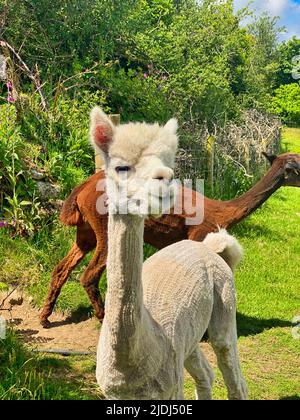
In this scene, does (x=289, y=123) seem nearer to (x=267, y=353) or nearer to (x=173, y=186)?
(x=267, y=353)

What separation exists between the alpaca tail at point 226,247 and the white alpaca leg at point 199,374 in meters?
0.68

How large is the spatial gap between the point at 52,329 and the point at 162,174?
392 cm

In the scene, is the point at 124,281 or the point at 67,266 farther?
the point at 67,266

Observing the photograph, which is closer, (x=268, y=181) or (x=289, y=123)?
(x=268, y=181)

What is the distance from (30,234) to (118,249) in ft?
14.7

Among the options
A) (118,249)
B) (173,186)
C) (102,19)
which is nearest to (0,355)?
(118,249)

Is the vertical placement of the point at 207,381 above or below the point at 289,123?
below

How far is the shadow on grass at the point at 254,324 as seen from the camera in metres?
5.77

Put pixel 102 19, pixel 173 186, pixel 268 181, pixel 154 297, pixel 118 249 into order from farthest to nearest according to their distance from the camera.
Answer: pixel 102 19, pixel 268 181, pixel 154 297, pixel 118 249, pixel 173 186

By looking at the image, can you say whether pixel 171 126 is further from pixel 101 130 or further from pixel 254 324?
pixel 254 324

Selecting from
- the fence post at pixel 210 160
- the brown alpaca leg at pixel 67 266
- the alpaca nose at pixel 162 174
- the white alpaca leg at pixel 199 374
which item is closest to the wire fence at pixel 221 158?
the fence post at pixel 210 160

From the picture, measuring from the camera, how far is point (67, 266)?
224 inches

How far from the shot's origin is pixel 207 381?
3.72m

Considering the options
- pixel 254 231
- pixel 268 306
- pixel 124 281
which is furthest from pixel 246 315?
pixel 124 281
